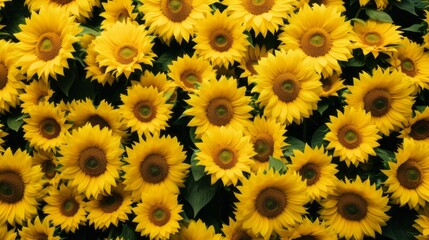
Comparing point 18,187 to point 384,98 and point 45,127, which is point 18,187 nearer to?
point 45,127

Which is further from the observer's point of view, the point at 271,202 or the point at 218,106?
the point at 218,106

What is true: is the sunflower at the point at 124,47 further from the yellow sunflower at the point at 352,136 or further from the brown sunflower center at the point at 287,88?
the yellow sunflower at the point at 352,136

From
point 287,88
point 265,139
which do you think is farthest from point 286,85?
point 265,139

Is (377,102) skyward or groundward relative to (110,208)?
skyward

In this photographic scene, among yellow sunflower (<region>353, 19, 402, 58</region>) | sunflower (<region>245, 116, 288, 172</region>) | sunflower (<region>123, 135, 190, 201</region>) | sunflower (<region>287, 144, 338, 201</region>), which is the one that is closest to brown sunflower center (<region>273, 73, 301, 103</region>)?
sunflower (<region>245, 116, 288, 172</region>)

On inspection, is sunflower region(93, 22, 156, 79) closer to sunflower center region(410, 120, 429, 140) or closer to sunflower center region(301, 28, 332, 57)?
sunflower center region(301, 28, 332, 57)

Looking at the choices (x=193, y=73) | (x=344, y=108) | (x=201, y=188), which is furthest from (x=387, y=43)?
(x=201, y=188)

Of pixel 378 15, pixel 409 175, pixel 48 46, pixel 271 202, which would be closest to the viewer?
pixel 271 202
